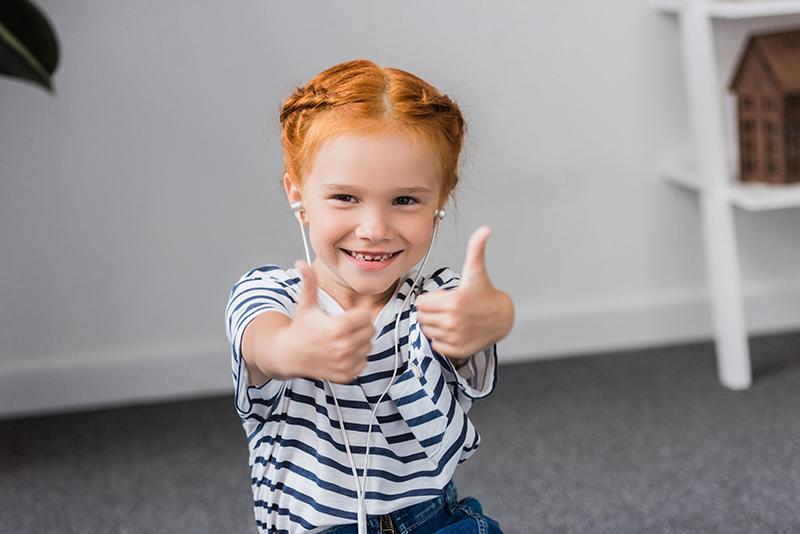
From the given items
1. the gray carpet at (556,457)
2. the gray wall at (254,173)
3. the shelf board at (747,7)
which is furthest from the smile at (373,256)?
the shelf board at (747,7)

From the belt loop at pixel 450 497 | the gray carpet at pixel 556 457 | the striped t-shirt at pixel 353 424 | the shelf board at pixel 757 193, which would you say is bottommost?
the gray carpet at pixel 556 457

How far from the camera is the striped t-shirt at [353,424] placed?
96cm

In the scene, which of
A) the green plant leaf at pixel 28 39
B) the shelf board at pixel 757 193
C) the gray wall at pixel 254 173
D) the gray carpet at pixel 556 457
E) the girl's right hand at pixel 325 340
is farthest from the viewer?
the gray wall at pixel 254 173

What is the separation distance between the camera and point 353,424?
3.22 ft

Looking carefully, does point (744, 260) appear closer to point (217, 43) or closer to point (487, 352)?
point (217, 43)

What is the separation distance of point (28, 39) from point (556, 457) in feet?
3.42

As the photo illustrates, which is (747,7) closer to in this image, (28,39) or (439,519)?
(439,519)

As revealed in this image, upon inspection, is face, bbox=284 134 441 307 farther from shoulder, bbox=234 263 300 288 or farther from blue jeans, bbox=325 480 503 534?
blue jeans, bbox=325 480 503 534

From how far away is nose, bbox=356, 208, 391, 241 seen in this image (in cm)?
91

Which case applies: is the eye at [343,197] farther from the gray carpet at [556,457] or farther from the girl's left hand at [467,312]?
the gray carpet at [556,457]

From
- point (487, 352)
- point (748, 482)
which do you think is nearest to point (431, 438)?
point (487, 352)

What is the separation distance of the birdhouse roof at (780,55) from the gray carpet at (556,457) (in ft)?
1.66

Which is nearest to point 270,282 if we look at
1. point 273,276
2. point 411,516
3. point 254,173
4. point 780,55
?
point 273,276

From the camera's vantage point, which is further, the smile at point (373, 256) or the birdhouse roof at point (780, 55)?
the birdhouse roof at point (780, 55)
